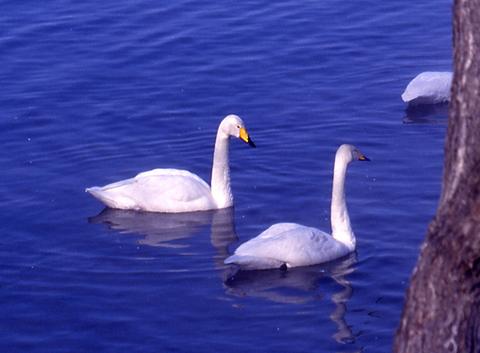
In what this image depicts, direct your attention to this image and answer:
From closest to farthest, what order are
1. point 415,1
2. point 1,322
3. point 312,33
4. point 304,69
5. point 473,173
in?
1. point 473,173
2. point 1,322
3. point 304,69
4. point 312,33
5. point 415,1

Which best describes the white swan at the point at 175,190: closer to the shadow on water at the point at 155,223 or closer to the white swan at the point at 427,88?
the shadow on water at the point at 155,223

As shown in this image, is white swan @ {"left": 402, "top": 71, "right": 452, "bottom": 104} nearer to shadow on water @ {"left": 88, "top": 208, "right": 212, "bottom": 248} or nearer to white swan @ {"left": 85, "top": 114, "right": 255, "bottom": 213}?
white swan @ {"left": 85, "top": 114, "right": 255, "bottom": 213}

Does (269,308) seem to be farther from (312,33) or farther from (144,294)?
(312,33)

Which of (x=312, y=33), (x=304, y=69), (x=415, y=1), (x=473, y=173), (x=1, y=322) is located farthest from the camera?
(x=415, y=1)

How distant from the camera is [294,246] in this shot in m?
10.9

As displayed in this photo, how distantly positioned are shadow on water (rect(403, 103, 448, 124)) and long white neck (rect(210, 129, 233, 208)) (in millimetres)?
2742

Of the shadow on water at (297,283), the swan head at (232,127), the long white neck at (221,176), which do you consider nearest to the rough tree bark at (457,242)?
Result: the shadow on water at (297,283)

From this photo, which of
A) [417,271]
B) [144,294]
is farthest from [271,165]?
[417,271]

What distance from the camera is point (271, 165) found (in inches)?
527

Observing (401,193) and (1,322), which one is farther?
(401,193)

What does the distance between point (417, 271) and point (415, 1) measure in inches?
579

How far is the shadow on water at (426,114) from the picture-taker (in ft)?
48.1

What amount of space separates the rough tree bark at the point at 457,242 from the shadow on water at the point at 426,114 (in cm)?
937

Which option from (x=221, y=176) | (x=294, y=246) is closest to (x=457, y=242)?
(x=294, y=246)
